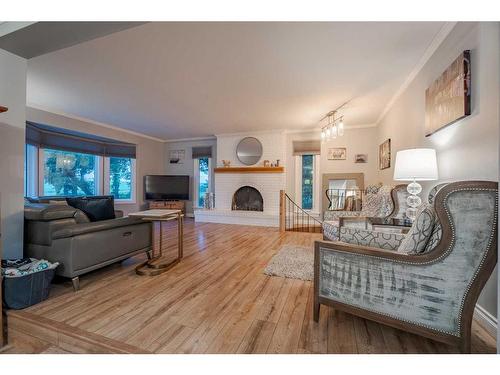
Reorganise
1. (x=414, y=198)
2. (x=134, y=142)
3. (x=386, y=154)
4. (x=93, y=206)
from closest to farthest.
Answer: (x=414, y=198), (x=93, y=206), (x=386, y=154), (x=134, y=142)

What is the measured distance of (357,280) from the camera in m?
1.35

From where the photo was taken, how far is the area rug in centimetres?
230

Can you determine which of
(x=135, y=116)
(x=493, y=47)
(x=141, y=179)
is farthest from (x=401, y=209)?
(x=141, y=179)

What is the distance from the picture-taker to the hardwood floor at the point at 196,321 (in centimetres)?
128

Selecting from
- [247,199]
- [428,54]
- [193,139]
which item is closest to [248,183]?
[247,199]

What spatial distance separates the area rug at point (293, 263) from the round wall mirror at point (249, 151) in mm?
2981

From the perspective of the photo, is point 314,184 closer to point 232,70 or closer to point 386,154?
point 386,154

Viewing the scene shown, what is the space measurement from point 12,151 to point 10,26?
939mm

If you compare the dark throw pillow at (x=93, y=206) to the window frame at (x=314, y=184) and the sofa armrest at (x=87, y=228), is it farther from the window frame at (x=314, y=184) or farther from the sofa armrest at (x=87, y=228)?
the window frame at (x=314, y=184)

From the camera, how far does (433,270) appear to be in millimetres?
1141

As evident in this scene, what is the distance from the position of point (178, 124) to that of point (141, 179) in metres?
2.13

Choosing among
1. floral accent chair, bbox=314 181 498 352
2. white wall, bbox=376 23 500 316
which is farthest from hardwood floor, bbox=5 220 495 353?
white wall, bbox=376 23 500 316

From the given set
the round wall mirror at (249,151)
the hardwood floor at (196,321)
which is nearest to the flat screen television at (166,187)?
the round wall mirror at (249,151)

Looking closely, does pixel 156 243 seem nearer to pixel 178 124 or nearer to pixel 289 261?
pixel 289 261
